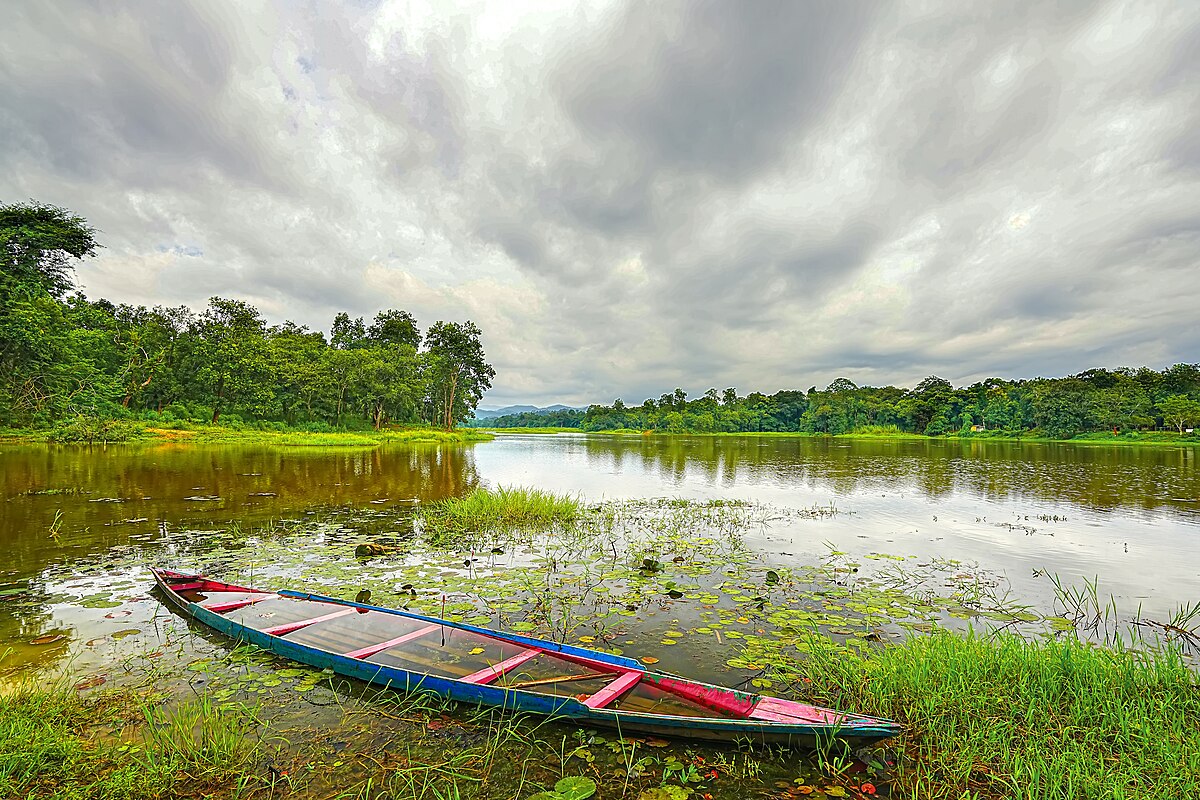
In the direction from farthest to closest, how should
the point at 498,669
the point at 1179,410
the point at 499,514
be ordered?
the point at 1179,410 < the point at 499,514 < the point at 498,669

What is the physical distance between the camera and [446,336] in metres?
68.3

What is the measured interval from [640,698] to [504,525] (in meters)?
8.21

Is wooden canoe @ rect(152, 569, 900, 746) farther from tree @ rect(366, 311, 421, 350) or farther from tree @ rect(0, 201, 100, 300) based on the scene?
tree @ rect(366, 311, 421, 350)

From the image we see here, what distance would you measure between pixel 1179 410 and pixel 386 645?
290ft

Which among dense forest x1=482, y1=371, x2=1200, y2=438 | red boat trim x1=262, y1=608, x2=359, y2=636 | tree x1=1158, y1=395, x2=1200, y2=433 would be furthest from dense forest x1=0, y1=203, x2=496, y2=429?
tree x1=1158, y1=395, x2=1200, y2=433

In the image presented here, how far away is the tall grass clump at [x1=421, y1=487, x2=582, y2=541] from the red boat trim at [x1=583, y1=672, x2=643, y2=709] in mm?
7486

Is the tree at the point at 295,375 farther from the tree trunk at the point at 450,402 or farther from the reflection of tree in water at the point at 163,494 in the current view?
the reflection of tree in water at the point at 163,494

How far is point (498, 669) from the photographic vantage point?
176 inches

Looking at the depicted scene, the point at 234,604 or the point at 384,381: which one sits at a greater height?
the point at 384,381

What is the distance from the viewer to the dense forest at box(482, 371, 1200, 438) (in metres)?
61.8

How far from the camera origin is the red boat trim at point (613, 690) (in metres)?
3.87

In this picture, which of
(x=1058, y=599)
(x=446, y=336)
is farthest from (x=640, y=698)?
(x=446, y=336)

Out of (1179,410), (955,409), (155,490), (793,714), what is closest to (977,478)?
(793,714)

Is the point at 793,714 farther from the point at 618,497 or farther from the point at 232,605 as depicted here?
the point at 618,497
